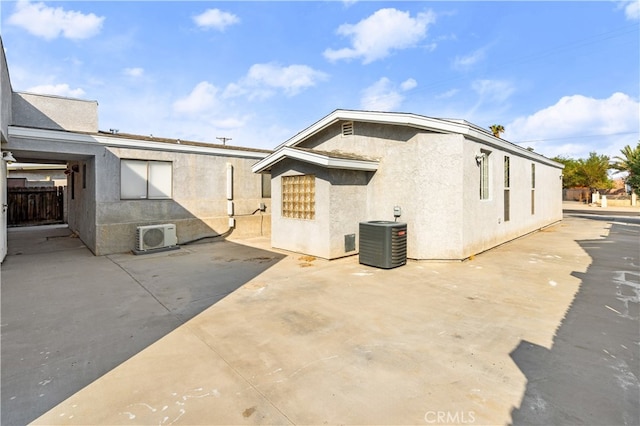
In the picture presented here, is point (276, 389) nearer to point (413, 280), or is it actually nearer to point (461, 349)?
point (461, 349)

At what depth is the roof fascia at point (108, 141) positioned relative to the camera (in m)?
8.14

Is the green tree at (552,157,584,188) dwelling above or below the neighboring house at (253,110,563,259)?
above

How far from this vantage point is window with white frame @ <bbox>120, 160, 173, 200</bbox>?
32.6 feet

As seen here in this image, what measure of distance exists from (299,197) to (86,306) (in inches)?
229

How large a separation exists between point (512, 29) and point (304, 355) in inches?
691

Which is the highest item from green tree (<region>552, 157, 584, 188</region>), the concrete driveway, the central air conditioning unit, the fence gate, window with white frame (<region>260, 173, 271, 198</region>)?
green tree (<region>552, 157, 584, 188</region>)

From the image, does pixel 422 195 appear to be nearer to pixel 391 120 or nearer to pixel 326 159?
pixel 391 120

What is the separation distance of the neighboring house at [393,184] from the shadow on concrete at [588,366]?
3.44 meters

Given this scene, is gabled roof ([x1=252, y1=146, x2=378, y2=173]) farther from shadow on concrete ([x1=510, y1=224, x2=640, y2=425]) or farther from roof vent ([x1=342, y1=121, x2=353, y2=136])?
shadow on concrete ([x1=510, y1=224, x2=640, y2=425])

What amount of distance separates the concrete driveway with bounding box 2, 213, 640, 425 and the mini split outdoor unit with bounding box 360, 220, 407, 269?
3.99ft

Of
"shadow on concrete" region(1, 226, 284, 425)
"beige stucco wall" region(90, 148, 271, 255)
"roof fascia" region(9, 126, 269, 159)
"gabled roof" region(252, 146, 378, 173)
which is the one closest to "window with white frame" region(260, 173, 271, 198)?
"beige stucco wall" region(90, 148, 271, 255)

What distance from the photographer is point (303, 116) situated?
2359 cm

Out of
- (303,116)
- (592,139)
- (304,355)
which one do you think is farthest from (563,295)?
(592,139)

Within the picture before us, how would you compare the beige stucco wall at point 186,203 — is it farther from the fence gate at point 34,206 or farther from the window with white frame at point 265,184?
the fence gate at point 34,206
